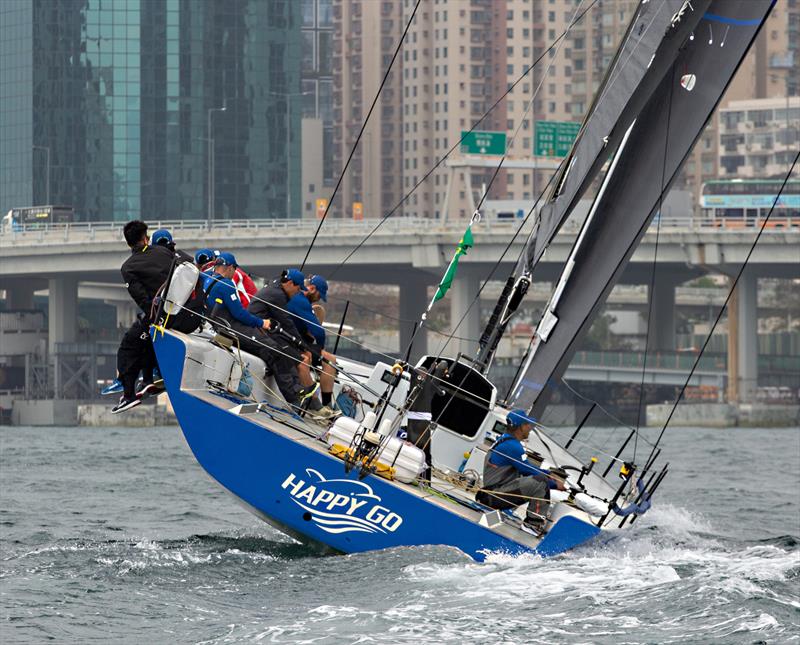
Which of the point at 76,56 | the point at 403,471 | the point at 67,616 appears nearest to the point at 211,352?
the point at 403,471

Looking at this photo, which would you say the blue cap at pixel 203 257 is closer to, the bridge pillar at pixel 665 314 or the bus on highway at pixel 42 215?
the bridge pillar at pixel 665 314

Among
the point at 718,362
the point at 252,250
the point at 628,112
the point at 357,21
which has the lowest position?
the point at 718,362

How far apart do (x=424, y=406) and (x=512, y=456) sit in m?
2.21

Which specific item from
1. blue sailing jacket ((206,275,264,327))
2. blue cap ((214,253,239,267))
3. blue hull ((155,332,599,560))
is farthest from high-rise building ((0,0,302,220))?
blue hull ((155,332,599,560))

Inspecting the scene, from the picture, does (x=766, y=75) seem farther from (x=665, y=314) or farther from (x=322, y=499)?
(x=322, y=499)

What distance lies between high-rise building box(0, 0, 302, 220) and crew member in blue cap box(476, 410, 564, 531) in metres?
100

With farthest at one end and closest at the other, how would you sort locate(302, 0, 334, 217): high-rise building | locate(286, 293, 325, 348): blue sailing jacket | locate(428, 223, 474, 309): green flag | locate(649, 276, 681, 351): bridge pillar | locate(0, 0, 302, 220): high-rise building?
locate(302, 0, 334, 217): high-rise building, locate(0, 0, 302, 220): high-rise building, locate(649, 276, 681, 351): bridge pillar, locate(428, 223, 474, 309): green flag, locate(286, 293, 325, 348): blue sailing jacket

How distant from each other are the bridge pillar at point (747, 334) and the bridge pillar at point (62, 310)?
31.8m

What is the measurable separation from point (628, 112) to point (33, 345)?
2671 inches

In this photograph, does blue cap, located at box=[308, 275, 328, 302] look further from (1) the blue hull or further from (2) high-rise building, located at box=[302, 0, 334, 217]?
(2) high-rise building, located at box=[302, 0, 334, 217]

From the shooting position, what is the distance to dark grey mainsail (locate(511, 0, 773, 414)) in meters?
18.2

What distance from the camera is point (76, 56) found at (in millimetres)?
113250

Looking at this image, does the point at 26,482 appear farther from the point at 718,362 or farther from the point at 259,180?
the point at 259,180

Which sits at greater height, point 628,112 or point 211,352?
point 628,112
